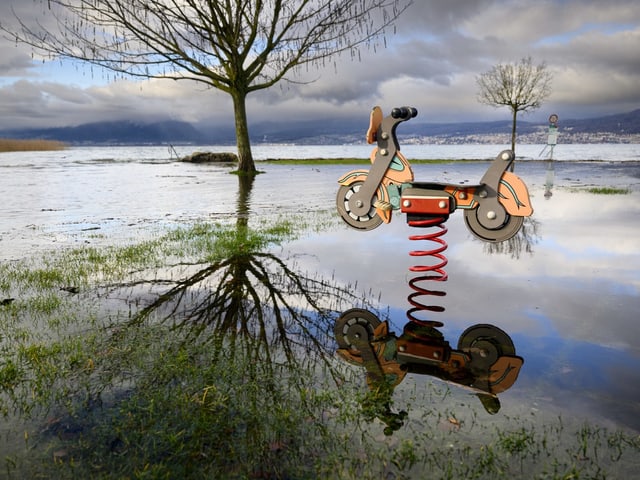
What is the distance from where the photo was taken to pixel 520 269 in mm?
8039

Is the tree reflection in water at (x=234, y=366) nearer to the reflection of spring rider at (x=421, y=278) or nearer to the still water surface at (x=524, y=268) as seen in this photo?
the reflection of spring rider at (x=421, y=278)

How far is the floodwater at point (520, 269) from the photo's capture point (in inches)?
164

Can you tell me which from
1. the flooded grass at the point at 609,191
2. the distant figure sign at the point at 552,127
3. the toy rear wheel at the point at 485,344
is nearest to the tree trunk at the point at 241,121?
the flooded grass at the point at 609,191

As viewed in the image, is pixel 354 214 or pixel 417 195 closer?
pixel 417 195

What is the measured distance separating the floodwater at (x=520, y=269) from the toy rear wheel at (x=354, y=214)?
782mm

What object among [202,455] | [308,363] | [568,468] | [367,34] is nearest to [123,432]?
[202,455]

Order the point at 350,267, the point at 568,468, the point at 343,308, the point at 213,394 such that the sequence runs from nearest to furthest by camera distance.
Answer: the point at 568,468, the point at 213,394, the point at 343,308, the point at 350,267

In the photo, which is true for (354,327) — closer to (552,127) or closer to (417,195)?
(417,195)

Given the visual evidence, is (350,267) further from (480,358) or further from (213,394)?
(213,394)

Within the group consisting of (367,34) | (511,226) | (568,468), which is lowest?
(568,468)

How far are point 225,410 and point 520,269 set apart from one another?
6.07 m

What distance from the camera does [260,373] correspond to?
4227mm

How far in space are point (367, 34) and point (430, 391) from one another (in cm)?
1971

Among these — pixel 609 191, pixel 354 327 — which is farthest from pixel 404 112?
pixel 609 191
